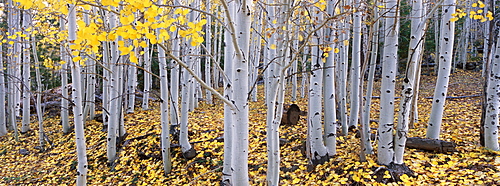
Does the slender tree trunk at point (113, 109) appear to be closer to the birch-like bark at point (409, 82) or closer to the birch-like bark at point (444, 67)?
the birch-like bark at point (409, 82)

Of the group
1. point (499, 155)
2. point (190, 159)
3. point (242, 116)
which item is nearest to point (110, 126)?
point (190, 159)

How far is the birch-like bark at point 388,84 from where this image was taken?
11.2 feet

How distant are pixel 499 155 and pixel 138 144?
620 centimetres

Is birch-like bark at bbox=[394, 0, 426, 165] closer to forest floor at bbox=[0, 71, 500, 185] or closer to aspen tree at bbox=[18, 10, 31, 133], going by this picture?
forest floor at bbox=[0, 71, 500, 185]

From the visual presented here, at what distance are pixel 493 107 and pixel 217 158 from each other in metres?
4.27

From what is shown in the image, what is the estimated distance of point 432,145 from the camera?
4176mm

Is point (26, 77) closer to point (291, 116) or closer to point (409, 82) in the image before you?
point (291, 116)

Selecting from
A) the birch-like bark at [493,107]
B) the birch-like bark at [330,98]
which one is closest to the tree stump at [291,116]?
the birch-like bark at [330,98]

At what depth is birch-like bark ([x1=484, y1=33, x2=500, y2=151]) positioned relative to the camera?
12.8 feet

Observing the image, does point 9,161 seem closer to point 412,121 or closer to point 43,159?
point 43,159

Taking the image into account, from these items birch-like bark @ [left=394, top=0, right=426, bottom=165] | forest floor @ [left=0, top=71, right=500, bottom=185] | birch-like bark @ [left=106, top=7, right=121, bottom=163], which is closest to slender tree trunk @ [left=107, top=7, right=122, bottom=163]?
birch-like bark @ [left=106, top=7, right=121, bottom=163]

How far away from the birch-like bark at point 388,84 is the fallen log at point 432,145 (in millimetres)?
989

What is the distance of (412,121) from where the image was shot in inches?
222

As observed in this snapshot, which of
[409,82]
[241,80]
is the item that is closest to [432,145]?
[409,82]
